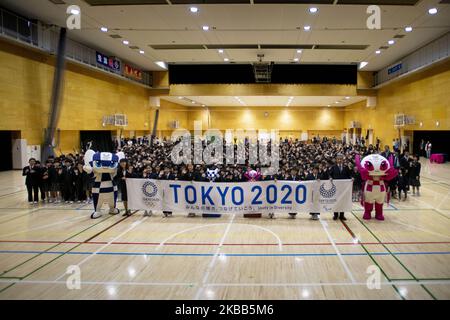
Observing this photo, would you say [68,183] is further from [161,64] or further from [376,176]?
[161,64]

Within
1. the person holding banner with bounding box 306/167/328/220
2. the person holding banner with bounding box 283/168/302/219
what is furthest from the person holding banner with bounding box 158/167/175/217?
the person holding banner with bounding box 306/167/328/220

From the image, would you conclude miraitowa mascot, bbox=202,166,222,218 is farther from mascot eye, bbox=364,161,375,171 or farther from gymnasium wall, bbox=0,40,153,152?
gymnasium wall, bbox=0,40,153,152

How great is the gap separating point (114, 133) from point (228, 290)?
26.2 meters

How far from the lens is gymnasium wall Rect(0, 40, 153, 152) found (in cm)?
1836

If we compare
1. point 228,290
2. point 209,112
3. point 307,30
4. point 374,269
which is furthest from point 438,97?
point 209,112

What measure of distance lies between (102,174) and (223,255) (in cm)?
545

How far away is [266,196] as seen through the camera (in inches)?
424

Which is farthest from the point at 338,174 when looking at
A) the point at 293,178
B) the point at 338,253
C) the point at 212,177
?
the point at 212,177

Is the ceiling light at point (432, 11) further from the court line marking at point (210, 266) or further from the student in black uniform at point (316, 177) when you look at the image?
the court line marking at point (210, 266)

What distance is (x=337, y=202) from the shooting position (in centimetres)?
1077

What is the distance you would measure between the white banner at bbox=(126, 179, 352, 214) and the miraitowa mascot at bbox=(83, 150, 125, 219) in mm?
1957

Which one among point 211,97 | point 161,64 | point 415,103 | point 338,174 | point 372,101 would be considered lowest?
point 338,174

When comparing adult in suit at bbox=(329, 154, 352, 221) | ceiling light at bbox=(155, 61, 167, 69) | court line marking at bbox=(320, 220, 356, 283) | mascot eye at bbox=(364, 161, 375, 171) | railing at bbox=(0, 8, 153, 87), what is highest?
ceiling light at bbox=(155, 61, 167, 69)
